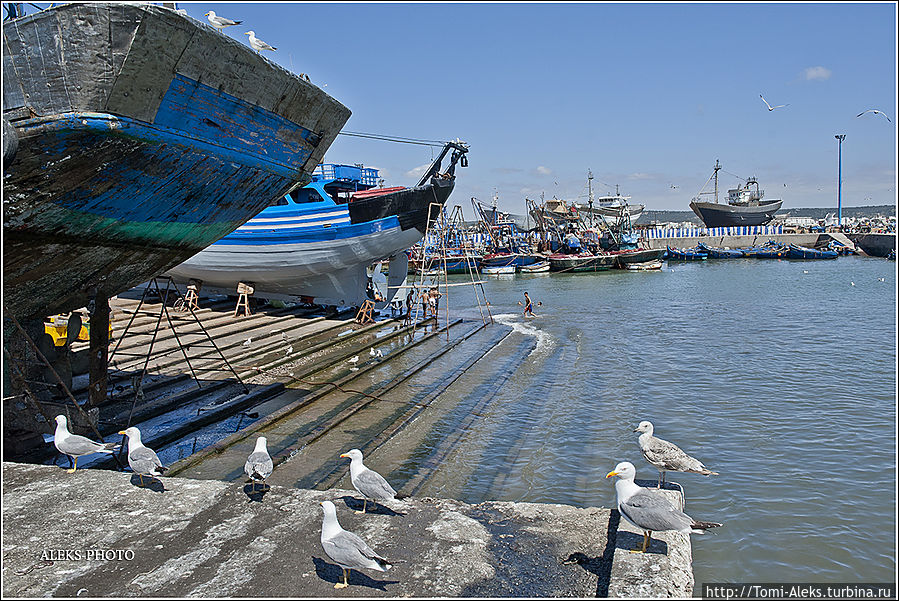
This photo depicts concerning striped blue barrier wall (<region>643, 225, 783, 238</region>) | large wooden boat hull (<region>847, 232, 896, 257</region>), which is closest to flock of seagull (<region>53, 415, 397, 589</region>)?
large wooden boat hull (<region>847, 232, 896, 257</region>)

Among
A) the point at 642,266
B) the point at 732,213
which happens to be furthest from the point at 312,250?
the point at 732,213

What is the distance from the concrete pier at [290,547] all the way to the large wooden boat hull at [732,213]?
73911mm

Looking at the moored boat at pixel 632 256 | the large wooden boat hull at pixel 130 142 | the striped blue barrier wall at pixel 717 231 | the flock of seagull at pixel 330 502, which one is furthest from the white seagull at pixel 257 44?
the striped blue barrier wall at pixel 717 231

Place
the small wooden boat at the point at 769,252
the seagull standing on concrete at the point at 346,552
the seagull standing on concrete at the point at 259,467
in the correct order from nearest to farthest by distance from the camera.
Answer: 1. the seagull standing on concrete at the point at 346,552
2. the seagull standing on concrete at the point at 259,467
3. the small wooden boat at the point at 769,252

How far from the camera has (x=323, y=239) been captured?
634 inches

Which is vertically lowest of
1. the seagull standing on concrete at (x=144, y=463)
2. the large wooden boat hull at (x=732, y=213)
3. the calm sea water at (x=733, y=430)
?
the calm sea water at (x=733, y=430)

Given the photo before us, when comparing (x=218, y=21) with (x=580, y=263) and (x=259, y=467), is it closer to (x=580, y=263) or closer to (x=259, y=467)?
(x=259, y=467)

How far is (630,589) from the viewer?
326 centimetres

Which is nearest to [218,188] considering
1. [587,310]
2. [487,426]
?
[487,426]

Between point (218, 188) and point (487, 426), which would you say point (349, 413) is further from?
point (218, 188)

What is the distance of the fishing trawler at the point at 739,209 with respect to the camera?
71.1m

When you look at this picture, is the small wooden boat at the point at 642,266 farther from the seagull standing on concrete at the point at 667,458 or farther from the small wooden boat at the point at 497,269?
the seagull standing on concrete at the point at 667,458

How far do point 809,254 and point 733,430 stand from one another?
173ft

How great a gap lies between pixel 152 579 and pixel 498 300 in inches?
1040
